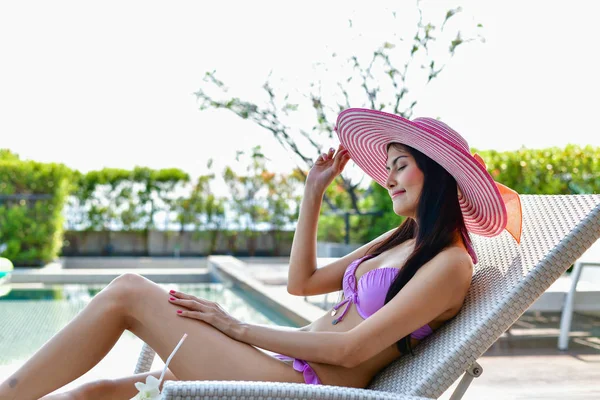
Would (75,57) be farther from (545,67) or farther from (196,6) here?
(545,67)

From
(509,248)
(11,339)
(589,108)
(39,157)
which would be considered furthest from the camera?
(39,157)

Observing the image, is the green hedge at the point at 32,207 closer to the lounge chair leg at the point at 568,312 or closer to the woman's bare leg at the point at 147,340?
the lounge chair leg at the point at 568,312

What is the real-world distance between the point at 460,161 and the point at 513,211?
0.25 m

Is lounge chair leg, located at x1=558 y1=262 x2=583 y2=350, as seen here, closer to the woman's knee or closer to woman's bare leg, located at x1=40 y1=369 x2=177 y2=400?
woman's bare leg, located at x1=40 y1=369 x2=177 y2=400

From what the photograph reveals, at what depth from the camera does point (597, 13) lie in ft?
26.6

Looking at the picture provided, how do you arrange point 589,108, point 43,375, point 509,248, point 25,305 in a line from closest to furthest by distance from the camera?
point 43,375 < point 509,248 < point 25,305 < point 589,108

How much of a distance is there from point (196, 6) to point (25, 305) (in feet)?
31.6

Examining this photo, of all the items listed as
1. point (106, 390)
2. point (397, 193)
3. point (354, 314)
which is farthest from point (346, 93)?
point (106, 390)

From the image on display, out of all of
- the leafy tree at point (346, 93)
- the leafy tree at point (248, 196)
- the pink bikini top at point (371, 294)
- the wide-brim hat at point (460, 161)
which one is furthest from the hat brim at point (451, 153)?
the leafy tree at point (248, 196)

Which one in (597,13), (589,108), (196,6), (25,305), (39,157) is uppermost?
(196,6)

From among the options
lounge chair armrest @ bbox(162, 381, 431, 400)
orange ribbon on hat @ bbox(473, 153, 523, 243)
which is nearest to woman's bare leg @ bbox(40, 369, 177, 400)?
lounge chair armrest @ bbox(162, 381, 431, 400)

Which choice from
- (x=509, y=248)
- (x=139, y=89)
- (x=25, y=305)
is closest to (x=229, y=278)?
(x=25, y=305)

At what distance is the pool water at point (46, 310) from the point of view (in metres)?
4.78

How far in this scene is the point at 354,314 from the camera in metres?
1.94
